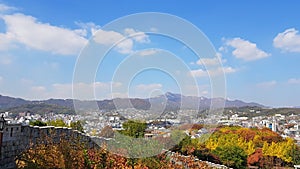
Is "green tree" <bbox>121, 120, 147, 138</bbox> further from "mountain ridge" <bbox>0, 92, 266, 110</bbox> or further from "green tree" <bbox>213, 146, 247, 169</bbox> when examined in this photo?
"green tree" <bbox>213, 146, 247, 169</bbox>

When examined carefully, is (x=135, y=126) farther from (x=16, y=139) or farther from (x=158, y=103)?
(x=16, y=139)

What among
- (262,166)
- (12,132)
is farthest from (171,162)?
(262,166)

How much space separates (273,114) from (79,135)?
47561 millimetres

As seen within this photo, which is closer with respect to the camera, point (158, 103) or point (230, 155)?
point (158, 103)

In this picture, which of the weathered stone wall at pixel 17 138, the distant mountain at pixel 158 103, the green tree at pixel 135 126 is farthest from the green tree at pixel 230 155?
the weathered stone wall at pixel 17 138

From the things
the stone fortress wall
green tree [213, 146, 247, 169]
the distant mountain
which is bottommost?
green tree [213, 146, 247, 169]

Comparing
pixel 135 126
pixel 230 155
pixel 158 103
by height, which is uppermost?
pixel 158 103

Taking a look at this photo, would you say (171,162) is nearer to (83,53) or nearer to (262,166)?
(83,53)

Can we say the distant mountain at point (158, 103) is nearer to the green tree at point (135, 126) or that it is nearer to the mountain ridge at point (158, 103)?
the mountain ridge at point (158, 103)

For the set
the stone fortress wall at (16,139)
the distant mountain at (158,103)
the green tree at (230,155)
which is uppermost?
the distant mountain at (158,103)

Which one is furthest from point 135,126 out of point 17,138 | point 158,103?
point 17,138

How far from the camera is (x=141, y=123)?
33.2ft

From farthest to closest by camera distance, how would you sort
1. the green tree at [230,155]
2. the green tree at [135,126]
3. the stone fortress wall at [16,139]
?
the green tree at [230,155], the green tree at [135,126], the stone fortress wall at [16,139]

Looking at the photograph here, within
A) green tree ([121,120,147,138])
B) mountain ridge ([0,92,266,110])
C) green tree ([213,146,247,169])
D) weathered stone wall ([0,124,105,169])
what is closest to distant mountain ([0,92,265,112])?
mountain ridge ([0,92,266,110])
